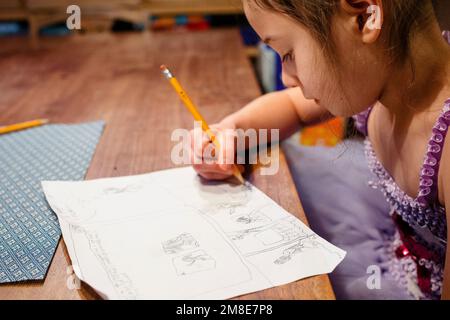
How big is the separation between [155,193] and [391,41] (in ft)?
1.20

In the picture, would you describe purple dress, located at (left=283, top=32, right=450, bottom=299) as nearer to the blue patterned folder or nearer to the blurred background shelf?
the blue patterned folder

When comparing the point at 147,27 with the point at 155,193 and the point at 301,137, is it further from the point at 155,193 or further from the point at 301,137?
the point at 155,193

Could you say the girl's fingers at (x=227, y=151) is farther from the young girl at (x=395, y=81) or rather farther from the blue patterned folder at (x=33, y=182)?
the blue patterned folder at (x=33, y=182)

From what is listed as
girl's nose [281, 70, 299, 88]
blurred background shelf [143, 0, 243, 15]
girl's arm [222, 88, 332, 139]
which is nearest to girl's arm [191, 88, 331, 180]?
girl's arm [222, 88, 332, 139]

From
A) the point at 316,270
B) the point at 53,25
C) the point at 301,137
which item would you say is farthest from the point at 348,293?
the point at 53,25

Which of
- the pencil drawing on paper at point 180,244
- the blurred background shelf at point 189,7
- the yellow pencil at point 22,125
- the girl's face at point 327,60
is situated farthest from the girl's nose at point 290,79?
the blurred background shelf at point 189,7

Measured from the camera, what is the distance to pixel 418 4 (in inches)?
22.2

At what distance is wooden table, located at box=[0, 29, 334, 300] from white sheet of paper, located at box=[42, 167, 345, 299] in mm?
20

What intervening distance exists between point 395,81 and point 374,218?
296 millimetres

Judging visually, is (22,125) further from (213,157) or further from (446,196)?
(446,196)

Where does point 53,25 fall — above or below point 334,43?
below

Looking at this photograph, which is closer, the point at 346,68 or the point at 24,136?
the point at 346,68

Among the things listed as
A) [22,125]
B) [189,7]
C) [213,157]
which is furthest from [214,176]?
[189,7]

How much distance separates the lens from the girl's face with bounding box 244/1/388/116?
556mm
